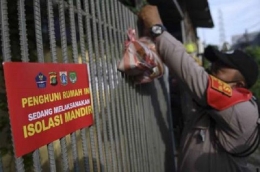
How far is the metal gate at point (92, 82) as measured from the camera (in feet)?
3.98

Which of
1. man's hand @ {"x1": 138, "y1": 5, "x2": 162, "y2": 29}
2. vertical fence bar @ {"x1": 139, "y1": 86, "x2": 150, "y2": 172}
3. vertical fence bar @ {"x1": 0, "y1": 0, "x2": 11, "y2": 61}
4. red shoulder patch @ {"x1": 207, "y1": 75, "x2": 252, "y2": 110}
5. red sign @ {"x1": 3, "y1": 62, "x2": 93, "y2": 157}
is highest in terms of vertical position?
man's hand @ {"x1": 138, "y1": 5, "x2": 162, "y2": 29}

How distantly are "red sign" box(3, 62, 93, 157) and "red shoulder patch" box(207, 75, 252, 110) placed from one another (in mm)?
919

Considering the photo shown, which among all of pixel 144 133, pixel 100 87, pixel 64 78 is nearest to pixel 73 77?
pixel 64 78

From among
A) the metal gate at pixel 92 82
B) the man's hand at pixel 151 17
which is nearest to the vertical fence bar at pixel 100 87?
the metal gate at pixel 92 82

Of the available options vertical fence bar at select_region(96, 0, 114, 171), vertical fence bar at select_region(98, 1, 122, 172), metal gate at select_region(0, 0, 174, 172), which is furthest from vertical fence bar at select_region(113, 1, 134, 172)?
vertical fence bar at select_region(96, 0, 114, 171)

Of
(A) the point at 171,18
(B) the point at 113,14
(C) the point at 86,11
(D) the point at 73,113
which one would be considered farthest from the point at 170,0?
(D) the point at 73,113

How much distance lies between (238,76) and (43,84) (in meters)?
1.58

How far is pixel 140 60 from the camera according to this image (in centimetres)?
217

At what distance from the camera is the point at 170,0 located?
437 cm

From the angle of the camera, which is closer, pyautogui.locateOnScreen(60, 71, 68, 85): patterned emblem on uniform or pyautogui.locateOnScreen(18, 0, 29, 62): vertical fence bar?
pyautogui.locateOnScreen(18, 0, 29, 62): vertical fence bar

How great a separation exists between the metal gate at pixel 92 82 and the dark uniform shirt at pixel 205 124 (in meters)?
0.34

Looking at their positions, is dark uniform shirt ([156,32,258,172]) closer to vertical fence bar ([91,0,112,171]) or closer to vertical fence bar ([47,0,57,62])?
vertical fence bar ([91,0,112,171])

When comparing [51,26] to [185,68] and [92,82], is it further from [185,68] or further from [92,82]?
[185,68]

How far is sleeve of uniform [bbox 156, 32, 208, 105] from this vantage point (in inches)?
84.7
